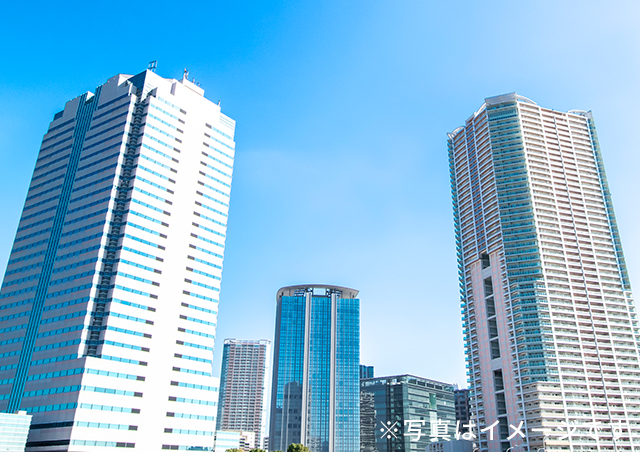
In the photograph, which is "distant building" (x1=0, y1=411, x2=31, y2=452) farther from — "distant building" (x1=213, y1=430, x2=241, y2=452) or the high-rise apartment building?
"distant building" (x1=213, y1=430, x2=241, y2=452)

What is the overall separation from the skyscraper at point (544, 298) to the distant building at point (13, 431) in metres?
128

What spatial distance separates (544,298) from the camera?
17100cm

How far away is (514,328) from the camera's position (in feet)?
562

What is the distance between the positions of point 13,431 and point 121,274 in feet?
127

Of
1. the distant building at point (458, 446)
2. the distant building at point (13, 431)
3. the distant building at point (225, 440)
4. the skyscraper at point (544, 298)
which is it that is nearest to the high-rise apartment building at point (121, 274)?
the distant building at point (13, 431)

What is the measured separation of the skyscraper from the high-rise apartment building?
9042 centimetres

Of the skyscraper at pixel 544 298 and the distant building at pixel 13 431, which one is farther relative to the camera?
the skyscraper at pixel 544 298

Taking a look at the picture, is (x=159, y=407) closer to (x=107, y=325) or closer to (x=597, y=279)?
(x=107, y=325)

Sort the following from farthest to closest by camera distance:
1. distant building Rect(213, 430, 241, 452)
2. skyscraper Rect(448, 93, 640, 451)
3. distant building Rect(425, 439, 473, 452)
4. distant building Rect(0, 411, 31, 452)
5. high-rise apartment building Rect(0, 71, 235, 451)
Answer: distant building Rect(213, 430, 241, 452) < distant building Rect(425, 439, 473, 452) < skyscraper Rect(448, 93, 640, 451) < high-rise apartment building Rect(0, 71, 235, 451) < distant building Rect(0, 411, 31, 452)

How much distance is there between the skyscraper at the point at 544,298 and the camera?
161 metres

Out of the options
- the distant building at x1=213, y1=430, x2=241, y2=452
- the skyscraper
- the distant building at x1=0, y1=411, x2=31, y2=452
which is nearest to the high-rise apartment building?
the distant building at x1=0, y1=411, x2=31, y2=452

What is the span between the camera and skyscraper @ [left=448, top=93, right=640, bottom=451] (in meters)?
161

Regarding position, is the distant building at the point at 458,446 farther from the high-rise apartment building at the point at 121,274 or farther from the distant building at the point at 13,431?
the distant building at the point at 13,431

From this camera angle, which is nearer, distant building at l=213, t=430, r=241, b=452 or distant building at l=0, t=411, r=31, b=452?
distant building at l=0, t=411, r=31, b=452
